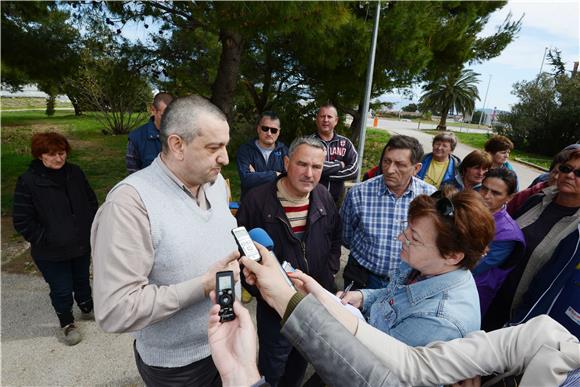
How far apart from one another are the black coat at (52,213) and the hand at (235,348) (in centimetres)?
230

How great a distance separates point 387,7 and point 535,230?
727cm

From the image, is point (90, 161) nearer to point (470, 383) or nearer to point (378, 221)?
point (378, 221)

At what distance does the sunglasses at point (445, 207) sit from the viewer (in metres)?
1.46

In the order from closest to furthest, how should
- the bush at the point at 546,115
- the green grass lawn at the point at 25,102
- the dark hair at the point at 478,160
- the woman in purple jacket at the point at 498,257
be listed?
the woman in purple jacket at the point at 498,257
the dark hair at the point at 478,160
the bush at the point at 546,115
the green grass lawn at the point at 25,102

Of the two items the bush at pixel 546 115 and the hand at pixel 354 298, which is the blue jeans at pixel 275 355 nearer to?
the hand at pixel 354 298

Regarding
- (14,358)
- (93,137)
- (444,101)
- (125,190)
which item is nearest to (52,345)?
(14,358)

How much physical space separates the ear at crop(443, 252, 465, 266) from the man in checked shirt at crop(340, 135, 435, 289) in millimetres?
1023

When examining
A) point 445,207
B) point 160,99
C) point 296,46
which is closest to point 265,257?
point 445,207

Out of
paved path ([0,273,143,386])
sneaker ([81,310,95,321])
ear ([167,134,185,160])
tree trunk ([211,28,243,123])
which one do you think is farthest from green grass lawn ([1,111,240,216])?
ear ([167,134,185,160])

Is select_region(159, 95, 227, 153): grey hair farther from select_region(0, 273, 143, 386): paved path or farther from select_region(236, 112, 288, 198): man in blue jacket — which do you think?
select_region(0, 273, 143, 386): paved path

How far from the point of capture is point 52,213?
9.13ft

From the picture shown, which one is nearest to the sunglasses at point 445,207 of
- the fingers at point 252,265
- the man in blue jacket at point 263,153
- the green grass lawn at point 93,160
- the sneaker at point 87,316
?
the fingers at point 252,265

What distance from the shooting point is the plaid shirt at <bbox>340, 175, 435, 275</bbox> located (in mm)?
2523

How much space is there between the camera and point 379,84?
9.31m
